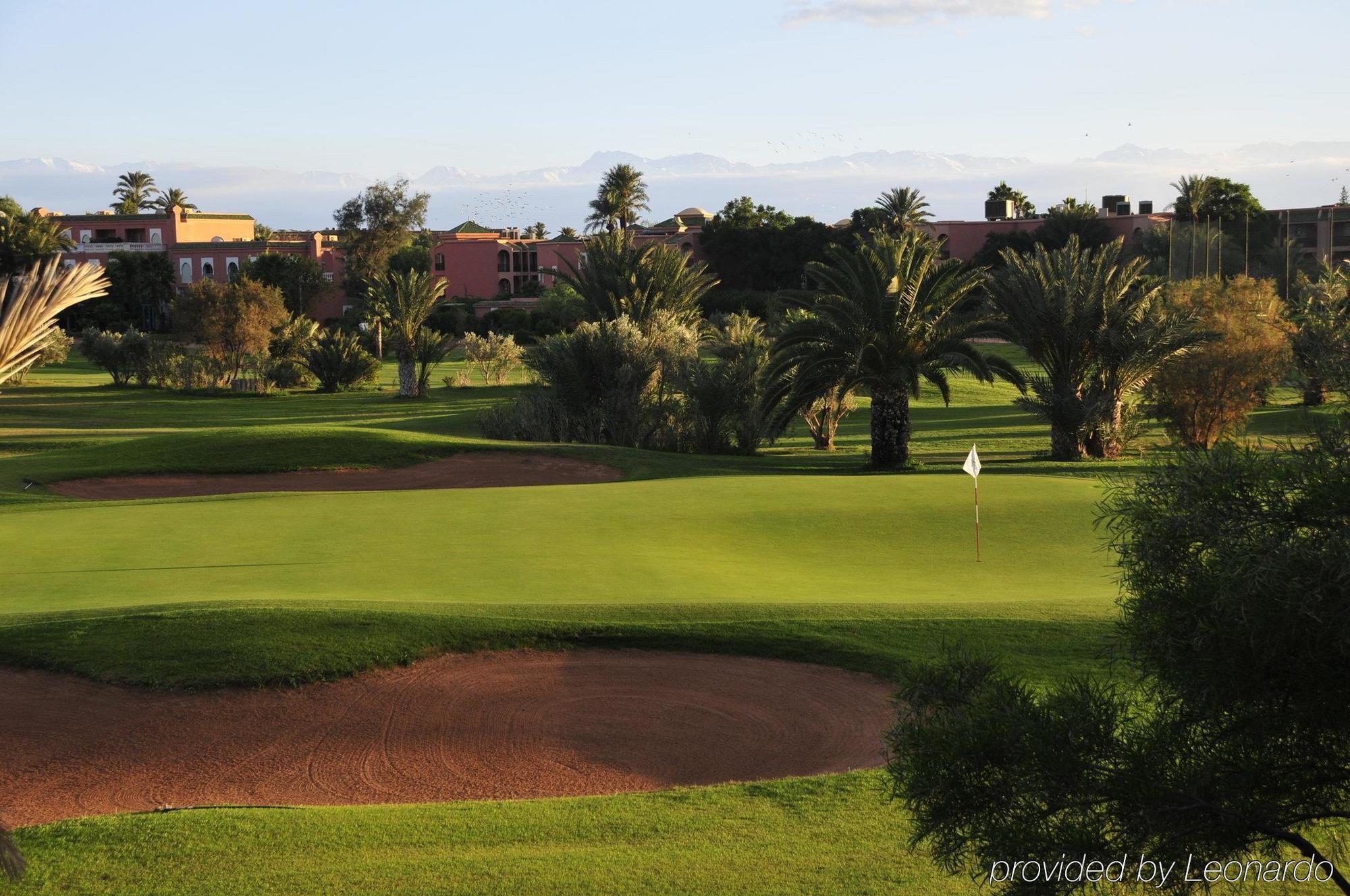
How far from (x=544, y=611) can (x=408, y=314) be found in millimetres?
40032

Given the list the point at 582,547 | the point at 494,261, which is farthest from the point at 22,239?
the point at 582,547

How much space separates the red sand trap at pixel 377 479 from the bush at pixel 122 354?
33684 millimetres

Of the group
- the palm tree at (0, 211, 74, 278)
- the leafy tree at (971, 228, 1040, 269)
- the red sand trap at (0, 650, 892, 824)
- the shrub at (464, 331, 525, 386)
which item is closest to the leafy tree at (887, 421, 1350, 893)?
the red sand trap at (0, 650, 892, 824)

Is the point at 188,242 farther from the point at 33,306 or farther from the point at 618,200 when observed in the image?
the point at 33,306

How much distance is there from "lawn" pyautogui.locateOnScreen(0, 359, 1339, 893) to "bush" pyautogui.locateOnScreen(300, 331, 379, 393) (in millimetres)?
30583

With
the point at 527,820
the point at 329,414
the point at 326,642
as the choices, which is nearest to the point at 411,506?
the point at 326,642

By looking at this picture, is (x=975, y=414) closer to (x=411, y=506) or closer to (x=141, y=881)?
(x=411, y=506)

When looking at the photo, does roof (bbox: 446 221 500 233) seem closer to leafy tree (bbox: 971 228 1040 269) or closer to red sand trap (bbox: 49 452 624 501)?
leafy tree (bbox: 971 228 1040 269)

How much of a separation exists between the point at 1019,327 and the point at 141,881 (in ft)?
91.1

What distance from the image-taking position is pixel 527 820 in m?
7.09

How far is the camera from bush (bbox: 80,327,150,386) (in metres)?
55.4

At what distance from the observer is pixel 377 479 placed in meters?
25.1

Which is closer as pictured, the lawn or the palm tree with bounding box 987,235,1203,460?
the lawn

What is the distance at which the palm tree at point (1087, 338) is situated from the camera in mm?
30203
